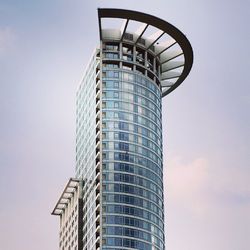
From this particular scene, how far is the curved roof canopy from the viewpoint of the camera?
175375 millimetres

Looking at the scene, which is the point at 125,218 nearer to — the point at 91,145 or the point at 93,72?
the point at 91,145

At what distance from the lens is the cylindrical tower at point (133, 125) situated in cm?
16862

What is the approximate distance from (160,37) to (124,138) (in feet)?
85.0

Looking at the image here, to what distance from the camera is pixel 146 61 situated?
18638cm

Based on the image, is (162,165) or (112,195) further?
(162,165)

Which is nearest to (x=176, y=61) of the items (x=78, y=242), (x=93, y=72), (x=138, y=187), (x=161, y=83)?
(x=161, y=83)

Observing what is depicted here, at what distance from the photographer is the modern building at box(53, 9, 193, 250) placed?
555 ft

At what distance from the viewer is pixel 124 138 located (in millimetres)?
177000

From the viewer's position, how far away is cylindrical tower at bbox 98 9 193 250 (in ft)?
553

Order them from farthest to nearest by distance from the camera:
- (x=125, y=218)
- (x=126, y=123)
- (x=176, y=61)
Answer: (x=176, y=61), (x=126, y=123), (x=125, y=218)

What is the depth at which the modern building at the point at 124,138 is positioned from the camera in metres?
169

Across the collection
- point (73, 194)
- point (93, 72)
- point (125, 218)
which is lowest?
point (125, 218)

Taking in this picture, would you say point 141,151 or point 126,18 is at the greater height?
point 126,18

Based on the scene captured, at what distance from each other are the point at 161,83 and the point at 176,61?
7.34m
